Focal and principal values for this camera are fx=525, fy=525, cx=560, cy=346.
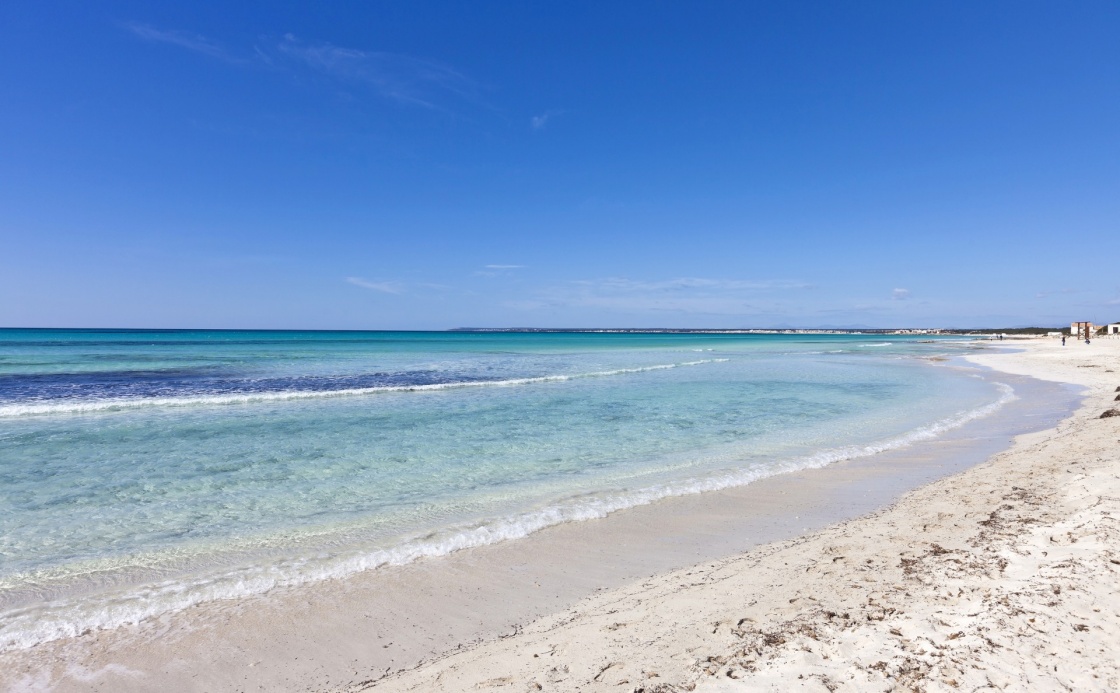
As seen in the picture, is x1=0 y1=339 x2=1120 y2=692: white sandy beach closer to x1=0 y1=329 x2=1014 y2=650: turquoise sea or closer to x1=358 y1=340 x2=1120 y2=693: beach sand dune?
x1=358 y1=340 x2=1120 y2=693: beach sand dune

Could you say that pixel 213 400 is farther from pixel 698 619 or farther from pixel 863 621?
pixel 863 621

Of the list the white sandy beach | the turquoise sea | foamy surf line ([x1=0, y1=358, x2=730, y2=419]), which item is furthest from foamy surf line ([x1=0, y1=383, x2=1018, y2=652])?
foamy surf line ([x1=0, y1=358, x2=730, y2=419])

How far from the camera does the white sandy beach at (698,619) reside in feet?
11.0

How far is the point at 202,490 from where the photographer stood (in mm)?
8430

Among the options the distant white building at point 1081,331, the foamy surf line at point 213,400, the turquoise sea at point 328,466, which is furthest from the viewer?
the distant white building at point 1081,331

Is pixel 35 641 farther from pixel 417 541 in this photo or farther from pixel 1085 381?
pixel 1085 381

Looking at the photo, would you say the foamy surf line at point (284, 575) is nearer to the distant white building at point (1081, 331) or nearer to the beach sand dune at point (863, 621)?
the beach sand dune at point (863, 621)

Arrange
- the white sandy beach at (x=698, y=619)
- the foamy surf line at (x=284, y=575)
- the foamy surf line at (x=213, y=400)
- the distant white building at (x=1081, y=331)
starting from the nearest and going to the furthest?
the white sandy beach at (x=698, y=619) → the foamy surf line at (x=284, y=575) → the foamy surf line at (x=213, y=400) → the distant white building at (x=1081, y=331)

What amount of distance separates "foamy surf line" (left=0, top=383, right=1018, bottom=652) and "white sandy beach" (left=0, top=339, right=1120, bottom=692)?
7.7 inches

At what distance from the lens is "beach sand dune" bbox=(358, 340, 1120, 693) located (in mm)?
3227

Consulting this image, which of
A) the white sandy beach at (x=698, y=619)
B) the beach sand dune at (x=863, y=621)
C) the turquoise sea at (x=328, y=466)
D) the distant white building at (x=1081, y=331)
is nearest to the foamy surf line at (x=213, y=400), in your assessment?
the turquoise sea at (x=328, y=466)

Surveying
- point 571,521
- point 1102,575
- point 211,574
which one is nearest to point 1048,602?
point 1102,575

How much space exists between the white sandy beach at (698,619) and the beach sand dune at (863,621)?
0.02 m

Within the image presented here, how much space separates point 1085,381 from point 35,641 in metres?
34.5
